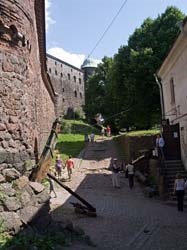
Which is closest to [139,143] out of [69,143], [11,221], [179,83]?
[179,83]

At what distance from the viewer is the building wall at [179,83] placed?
19.0 m

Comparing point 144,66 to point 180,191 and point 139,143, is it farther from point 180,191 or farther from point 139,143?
point 180,191

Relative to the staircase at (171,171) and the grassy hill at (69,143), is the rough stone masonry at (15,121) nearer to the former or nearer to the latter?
the staircase at (171,171)

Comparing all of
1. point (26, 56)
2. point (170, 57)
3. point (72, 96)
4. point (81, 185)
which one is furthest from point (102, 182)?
point (72, 96)

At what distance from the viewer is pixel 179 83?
20406 mm

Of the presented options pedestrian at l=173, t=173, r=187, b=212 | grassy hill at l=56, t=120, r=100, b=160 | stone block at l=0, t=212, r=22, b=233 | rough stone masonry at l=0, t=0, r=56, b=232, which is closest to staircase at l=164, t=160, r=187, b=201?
pedestrian at l=173, t=173, r=187, b=212

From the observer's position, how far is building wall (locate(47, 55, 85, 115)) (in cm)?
6406

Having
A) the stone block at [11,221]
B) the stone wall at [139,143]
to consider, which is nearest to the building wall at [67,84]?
the stone wall at [139,143]

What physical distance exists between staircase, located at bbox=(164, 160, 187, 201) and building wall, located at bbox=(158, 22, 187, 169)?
1.14 feet

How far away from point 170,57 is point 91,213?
10546 millimetres

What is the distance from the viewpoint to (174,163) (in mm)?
20484

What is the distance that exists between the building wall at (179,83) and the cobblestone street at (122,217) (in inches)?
141

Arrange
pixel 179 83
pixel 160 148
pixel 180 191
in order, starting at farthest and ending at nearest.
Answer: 1. pixel 160 148
2. pixel 179 83
3. pixel 180 191

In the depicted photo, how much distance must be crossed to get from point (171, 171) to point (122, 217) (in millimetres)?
6769
